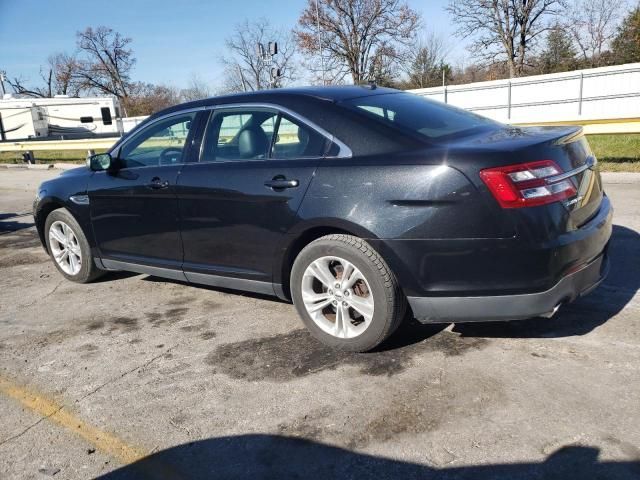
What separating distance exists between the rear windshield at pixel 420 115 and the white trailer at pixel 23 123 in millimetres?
27941

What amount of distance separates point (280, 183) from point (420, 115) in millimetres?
1046

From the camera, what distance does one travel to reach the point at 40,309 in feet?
15.4

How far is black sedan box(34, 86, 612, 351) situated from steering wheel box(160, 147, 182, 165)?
0.05 ft

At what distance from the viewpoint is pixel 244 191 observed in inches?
147

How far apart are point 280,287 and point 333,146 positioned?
1031 mm

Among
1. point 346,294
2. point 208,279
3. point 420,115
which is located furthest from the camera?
point 208,279

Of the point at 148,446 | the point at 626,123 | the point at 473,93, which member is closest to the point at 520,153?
the point at 148,446

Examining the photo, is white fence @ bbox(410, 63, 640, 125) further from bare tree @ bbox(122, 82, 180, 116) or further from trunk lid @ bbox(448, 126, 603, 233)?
bare tree @ bbox(122, 82, 180, 116)

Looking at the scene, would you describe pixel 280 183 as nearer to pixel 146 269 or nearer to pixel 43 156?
pixel 146 269

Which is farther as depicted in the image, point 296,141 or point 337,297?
point 296,141

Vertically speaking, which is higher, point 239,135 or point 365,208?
point 239,135

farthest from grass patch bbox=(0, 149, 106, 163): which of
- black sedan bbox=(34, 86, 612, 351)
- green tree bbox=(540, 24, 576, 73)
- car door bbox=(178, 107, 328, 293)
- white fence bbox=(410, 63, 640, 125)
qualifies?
green tree bbox=(540, 24, 576, 73)

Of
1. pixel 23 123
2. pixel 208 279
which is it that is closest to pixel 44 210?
pixel 208 279

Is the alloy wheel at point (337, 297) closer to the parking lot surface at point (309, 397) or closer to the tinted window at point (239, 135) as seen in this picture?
the parking lot surface at point (309, 397)
